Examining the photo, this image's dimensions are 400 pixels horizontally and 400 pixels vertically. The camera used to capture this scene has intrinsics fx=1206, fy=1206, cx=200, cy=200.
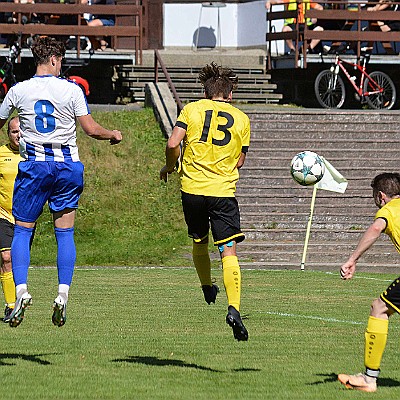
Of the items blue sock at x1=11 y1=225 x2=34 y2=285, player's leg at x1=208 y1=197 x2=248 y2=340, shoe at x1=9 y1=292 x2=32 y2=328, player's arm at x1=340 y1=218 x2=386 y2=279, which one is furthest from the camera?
player's leg at x1=208 y1=197 x2=248 y2=340

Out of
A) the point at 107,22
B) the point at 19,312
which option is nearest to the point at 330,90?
the point at 107,22

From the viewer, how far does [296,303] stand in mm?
13836

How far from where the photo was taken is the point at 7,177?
469 inches

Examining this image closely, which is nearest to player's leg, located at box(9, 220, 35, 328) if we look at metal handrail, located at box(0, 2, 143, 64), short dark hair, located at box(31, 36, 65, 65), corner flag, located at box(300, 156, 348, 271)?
short dark hair, located at box(31, 36, 65, 65)

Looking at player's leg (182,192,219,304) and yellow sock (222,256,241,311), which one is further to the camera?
player's leg (182,192,219,304)

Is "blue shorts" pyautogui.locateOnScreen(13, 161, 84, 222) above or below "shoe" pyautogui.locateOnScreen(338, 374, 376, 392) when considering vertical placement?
above

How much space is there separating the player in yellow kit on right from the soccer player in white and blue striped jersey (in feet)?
7.48

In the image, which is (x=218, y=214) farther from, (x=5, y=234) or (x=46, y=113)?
(x=5, y=234)

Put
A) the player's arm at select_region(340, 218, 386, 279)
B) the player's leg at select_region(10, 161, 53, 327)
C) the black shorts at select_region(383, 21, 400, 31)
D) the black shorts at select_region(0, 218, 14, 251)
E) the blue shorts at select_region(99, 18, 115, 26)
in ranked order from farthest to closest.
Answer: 1. the black shorts at select_region(383, 21, 400, 31)
2. the blue shorts at select_region(99, 18, 115, 26)
3. the black shorts at select_region(0, 218, 14, 251)
4. the player's leg at select_region(10, 161, 53, 327)
5. the player's arm at select_region(340, 218, 386, 279)

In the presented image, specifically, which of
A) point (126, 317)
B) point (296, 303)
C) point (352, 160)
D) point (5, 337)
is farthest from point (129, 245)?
point (5, 337)

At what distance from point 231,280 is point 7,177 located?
3.33 metres

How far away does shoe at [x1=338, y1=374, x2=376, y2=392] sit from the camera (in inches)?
316

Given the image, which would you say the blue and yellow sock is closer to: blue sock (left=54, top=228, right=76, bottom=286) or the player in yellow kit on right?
blue sock (left=54, top=228, right=76, bottom=286)

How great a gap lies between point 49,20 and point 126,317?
60.1 feet
